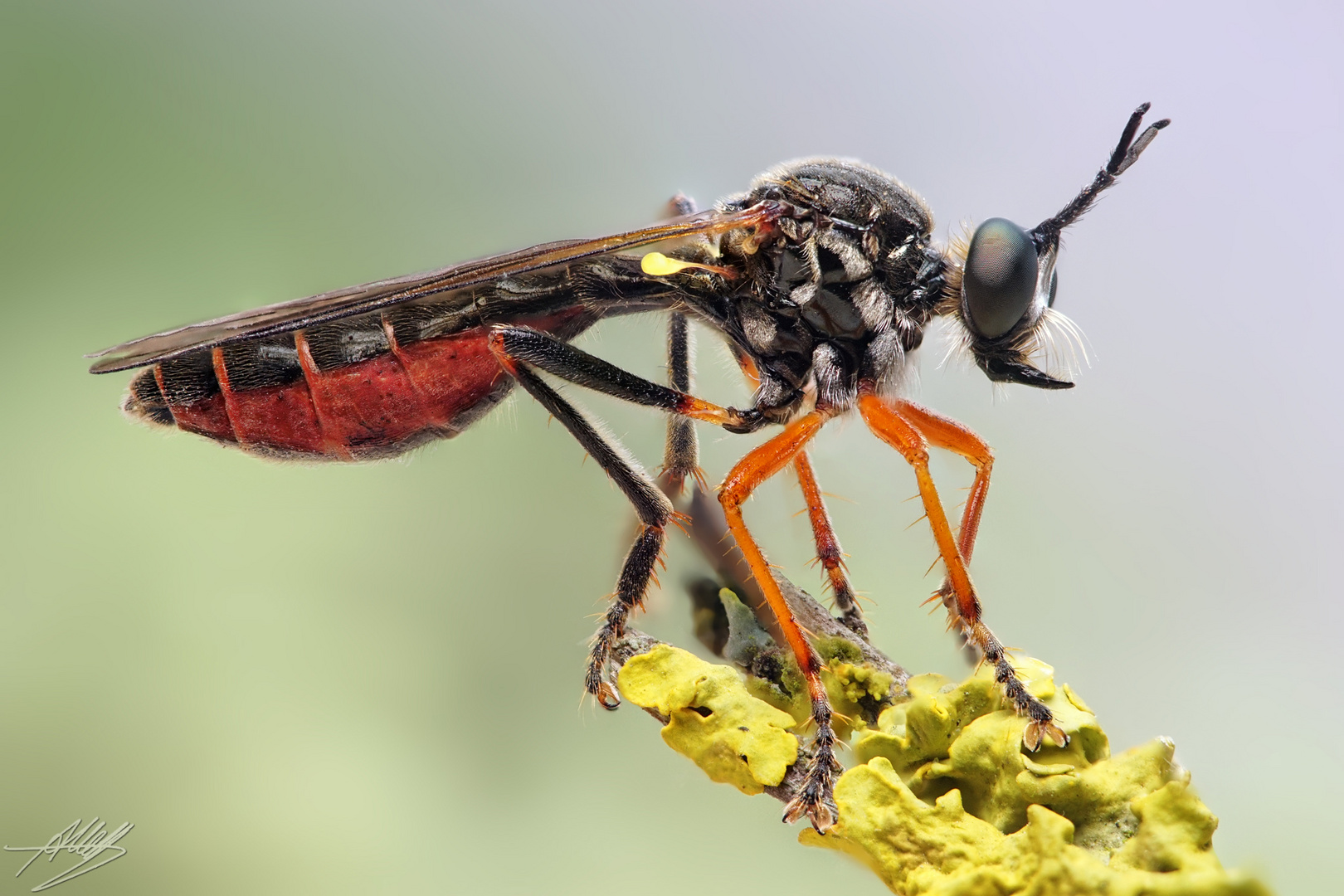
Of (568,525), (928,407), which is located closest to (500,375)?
(568,525)

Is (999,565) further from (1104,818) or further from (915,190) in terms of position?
(1104,818)

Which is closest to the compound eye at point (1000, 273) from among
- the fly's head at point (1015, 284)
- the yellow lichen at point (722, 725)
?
the fly's head at point (1015, 284)

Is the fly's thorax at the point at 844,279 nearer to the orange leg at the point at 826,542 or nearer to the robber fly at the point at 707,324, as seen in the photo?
the robber fly at the point at 707,324

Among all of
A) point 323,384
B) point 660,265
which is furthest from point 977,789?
point 323,384

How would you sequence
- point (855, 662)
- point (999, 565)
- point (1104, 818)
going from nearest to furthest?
point (1104, 818) → point (855, 662) → point (999, 565)

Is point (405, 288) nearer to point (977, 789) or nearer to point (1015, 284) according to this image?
point (1015, 284)

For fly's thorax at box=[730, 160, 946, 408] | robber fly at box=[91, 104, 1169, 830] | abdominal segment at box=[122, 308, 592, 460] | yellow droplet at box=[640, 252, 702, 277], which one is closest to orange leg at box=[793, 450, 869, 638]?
robber fly at box=[91, 104, 1169, 830]

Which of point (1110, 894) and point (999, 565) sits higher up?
point (999, 565)
